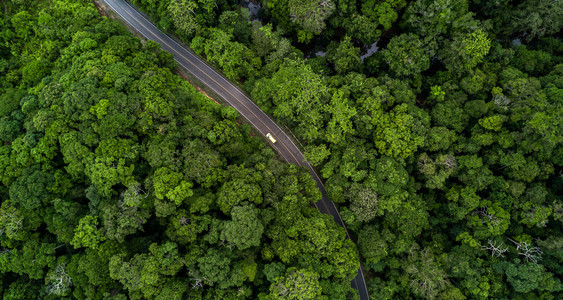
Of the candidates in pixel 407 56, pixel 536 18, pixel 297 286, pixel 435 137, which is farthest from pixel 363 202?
pixel 536 18

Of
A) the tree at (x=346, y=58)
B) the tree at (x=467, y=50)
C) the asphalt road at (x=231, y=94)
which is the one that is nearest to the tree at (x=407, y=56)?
the tree at (x=467, y=50)

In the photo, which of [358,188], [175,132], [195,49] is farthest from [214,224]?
[195,49]

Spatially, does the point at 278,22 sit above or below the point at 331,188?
above

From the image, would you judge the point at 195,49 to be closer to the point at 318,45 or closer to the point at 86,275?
the point at 318,45

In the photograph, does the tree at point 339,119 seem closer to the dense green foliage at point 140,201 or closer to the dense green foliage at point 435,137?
the dense green foliage at point 435,137

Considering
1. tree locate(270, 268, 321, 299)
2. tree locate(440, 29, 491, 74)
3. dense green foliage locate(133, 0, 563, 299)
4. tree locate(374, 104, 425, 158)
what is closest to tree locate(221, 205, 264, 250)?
tree locate(270, 268, 321, 299)
